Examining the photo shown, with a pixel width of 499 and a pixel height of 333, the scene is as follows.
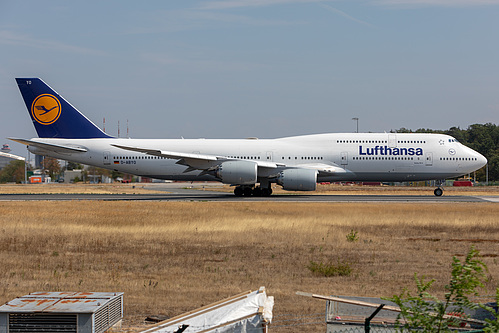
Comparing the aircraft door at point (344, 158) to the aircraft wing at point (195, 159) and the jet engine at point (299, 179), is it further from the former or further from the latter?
the aircraft wing at point (195, 159)

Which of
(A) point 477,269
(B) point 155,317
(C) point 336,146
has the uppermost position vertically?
(C) point 336,146

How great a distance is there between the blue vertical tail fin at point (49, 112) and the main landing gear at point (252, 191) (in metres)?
12.0

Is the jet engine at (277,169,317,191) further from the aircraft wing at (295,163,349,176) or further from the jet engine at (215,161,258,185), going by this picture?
the jet engine at (215,161,258,185)

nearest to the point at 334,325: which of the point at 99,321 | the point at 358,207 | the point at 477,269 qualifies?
the point at 477,269

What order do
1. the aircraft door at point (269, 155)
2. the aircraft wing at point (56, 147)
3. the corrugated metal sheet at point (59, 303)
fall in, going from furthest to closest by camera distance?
the aircraft door at point (269, 155), the aircraft wing at point (56, 147), the corrugated metal sheet at point (59, 303)

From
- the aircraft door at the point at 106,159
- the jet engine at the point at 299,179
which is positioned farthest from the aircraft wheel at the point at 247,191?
the aircraft door at the point at 106,159

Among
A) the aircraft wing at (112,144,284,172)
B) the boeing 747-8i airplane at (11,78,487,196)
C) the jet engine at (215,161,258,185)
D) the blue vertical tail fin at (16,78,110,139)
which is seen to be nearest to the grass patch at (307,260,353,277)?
the jet engine at (215,161,258,185)

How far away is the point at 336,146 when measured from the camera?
40875 millimetres

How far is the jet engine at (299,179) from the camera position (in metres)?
37.4

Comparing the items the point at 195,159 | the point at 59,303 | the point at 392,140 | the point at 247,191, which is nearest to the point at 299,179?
the point at 247,191

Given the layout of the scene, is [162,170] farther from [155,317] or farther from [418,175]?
[155,317]

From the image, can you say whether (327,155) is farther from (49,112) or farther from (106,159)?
(49,112)

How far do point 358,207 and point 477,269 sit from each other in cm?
2481

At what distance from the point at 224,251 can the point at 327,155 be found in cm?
2496
